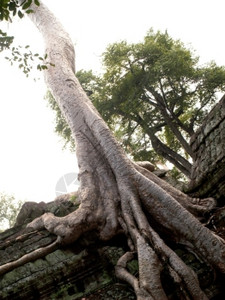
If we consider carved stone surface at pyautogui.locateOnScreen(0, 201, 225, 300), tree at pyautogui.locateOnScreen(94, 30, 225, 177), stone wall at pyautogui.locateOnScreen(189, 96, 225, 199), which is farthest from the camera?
tree at pyautogui.locateOnScreen(94, 30, 225, 177)

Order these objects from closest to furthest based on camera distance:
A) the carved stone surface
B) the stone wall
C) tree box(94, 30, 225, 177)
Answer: the carved stone surface → the stone wall → tree box(94, 30, 225, 177)

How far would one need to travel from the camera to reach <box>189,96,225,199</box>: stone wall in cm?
353

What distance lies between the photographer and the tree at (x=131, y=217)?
2.29 metres

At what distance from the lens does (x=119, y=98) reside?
10.2 m

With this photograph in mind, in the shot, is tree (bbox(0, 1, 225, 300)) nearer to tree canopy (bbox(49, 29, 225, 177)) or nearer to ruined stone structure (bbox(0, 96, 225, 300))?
ruined stone structure (bbox(0, 96, 225, 300))

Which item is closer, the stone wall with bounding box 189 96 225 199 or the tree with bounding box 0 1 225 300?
the tree with bounding box 0 1 225 300

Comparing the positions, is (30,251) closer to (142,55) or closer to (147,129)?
(147,129)

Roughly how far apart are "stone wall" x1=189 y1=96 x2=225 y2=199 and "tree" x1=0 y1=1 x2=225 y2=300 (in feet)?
1.05

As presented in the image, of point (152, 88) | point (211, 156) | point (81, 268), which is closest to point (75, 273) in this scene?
point (81, 268)

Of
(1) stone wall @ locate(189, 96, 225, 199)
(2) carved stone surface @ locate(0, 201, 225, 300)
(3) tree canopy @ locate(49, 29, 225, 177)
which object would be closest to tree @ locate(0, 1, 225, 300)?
(2) carved stone surface @ locate(0, 201, 225, 300)

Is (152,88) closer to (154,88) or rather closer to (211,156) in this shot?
(154,88)

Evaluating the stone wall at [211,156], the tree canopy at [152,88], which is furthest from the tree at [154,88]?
the stone wall at [211,156]

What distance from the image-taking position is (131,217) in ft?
9.47

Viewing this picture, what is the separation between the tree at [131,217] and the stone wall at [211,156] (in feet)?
1.05
